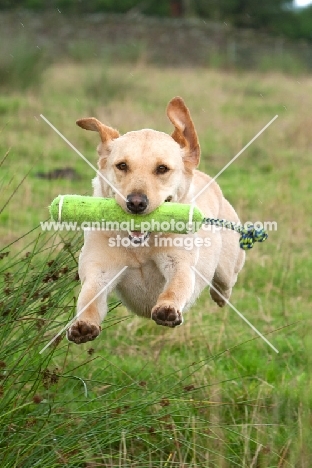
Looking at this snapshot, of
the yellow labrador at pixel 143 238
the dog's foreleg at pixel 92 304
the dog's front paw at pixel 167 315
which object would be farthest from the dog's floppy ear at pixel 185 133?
the dog's front paw at pixel 167 315

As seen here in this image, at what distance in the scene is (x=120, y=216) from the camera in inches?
160

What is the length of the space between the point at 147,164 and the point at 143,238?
381 millimetres

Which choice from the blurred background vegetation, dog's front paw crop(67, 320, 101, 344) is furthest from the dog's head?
the blurred background vegetation

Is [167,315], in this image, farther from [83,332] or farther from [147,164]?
[147,164]

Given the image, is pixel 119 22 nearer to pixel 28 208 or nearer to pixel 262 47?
pixel 262 47

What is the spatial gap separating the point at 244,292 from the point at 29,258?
3.16 metres

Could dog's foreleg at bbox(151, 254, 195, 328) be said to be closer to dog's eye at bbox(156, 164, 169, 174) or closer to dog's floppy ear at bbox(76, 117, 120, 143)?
dog's eye at bbox(156, 164, 169, 174)

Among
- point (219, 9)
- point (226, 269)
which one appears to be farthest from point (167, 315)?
point (219, 9)

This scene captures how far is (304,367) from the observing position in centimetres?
553

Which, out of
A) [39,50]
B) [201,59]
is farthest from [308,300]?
[201,59]

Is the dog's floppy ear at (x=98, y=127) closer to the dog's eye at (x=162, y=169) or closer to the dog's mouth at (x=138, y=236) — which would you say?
the dog's eye at (x=162, y=169)

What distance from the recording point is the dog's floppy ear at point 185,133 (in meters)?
4.53

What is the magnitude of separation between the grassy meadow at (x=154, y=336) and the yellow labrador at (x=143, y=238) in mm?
Result: 227

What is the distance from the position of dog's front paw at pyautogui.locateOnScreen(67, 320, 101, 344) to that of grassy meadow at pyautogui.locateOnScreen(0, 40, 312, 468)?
20 centimetres
